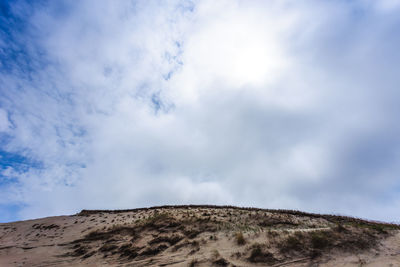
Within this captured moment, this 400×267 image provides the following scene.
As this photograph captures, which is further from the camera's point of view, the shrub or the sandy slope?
the shrub

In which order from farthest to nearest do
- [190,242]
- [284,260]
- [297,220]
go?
[297,220] < [190,242] < [284,260]

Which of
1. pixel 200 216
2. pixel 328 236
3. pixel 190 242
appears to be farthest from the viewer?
pixel 200 216

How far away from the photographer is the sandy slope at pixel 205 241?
34.4 feet

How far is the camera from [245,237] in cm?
1231

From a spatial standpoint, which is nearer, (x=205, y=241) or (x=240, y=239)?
(x=240, y=239)

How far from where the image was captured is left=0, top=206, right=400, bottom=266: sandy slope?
34.4 feet

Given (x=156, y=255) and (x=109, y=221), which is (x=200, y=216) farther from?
(x=109, y=221)

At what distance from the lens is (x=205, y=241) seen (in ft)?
41.8

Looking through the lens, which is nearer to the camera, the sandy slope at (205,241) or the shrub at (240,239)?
the sandy slope at (205,241)

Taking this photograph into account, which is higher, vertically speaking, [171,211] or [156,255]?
[171,211]

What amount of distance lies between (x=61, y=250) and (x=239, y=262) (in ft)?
44.4

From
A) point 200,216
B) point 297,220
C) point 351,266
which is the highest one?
point 200,216

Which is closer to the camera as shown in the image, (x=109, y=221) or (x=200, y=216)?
(x=200, y=216)

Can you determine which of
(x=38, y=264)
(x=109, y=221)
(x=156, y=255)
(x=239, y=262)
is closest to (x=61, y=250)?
(x=38, y=264)
